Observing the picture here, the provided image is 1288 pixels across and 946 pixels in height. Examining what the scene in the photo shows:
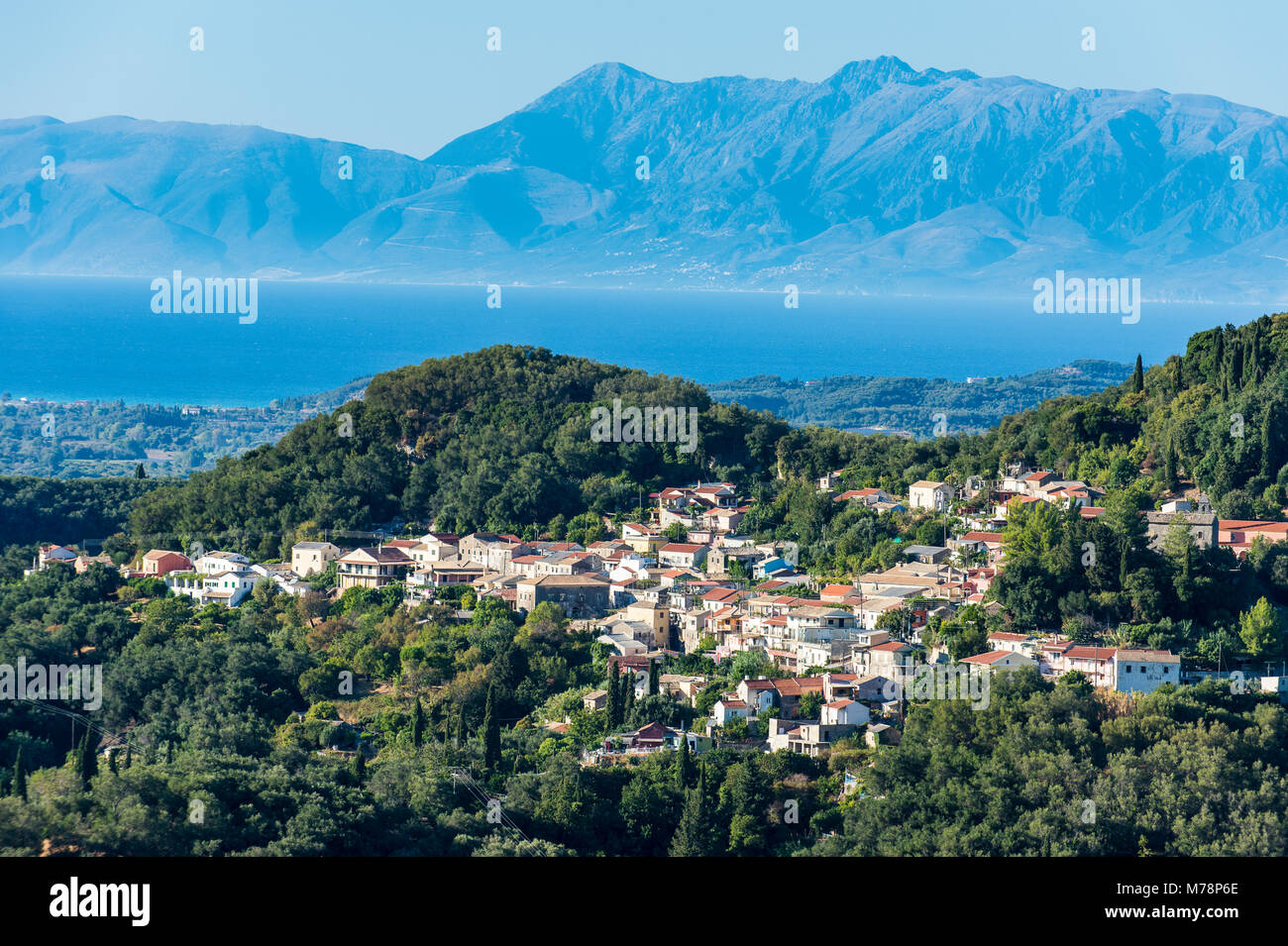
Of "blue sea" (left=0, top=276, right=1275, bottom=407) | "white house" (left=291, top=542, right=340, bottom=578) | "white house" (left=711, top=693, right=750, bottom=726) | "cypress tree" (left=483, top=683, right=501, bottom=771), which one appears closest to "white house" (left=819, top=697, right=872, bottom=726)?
"white house" (left=711, top=693, right=750, bottom=726)

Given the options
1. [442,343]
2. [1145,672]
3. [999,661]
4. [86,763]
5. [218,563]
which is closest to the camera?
[86,763]

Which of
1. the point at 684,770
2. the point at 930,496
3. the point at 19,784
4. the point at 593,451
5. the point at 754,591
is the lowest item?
the point at 684,770

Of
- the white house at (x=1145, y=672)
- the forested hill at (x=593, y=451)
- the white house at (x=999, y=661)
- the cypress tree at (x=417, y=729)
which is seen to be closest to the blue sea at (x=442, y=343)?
the forested hill at (x=593, y=451)

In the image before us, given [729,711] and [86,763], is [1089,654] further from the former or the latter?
[86,763]

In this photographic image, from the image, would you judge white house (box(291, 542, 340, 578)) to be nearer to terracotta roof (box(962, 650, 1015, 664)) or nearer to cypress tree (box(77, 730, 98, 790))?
cypress tree (box(77, 730, 98, 790))

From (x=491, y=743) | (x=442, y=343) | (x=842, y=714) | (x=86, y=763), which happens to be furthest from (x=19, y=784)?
(x=442, y=343)
